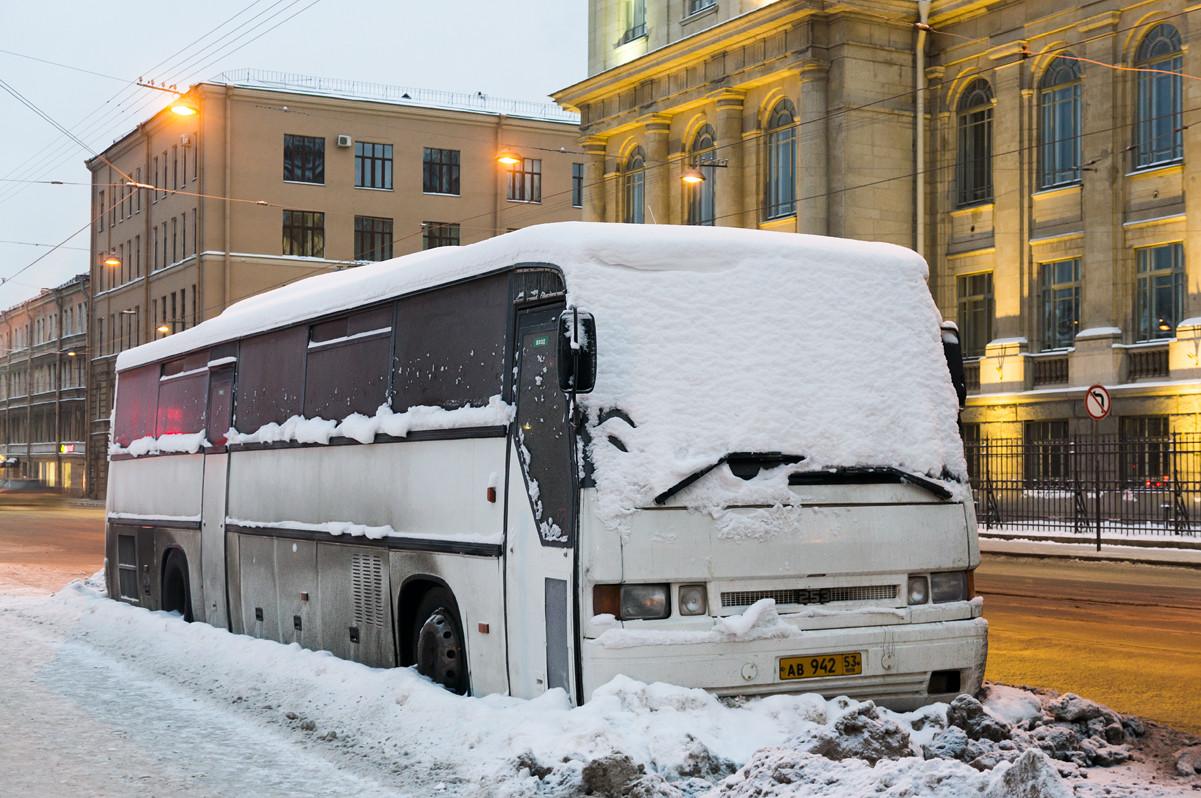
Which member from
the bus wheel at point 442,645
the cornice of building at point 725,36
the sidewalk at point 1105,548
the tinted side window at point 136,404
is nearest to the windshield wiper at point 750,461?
the bus wheel at point 442,645

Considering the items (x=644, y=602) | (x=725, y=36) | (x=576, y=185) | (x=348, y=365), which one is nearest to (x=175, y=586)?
(x=348, y=365)

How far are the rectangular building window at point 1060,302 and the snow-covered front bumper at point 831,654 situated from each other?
30710 millimetres

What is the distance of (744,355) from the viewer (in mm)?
7668

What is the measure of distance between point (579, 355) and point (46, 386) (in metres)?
98.7

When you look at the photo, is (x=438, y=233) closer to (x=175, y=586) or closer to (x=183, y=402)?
(x=183, y=402)

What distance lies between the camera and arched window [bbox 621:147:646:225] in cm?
5062

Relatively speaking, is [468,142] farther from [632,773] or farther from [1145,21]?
[632,773]

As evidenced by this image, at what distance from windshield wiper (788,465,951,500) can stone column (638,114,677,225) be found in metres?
41.6

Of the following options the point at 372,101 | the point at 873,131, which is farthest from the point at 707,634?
the point at 372,101

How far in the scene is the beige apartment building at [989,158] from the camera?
3469cm

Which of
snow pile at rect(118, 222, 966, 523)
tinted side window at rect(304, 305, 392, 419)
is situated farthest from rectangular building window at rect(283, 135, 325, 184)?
snow pile at rect(118, 222, 966, 523)

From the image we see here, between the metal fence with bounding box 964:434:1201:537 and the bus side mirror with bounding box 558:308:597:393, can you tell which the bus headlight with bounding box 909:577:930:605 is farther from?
the metal fence with bounding box 964:434:1201:537

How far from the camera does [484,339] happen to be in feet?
28.1

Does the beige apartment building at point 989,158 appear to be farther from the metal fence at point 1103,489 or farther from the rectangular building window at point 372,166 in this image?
the rectangular building window at point 372,166
